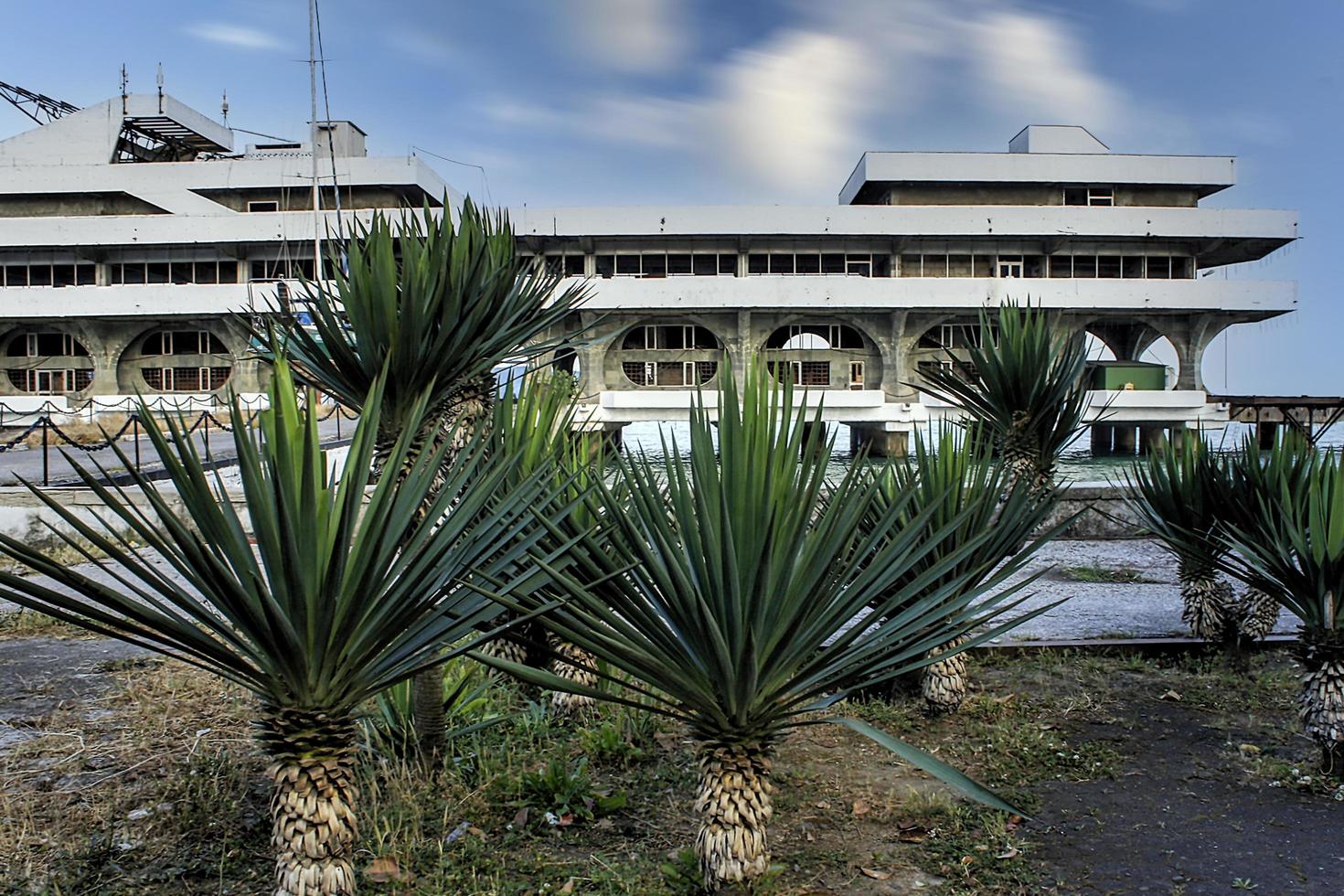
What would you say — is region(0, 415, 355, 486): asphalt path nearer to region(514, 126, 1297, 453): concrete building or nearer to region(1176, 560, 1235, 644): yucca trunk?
region(1176, 560, 1235, 644): yucca trunk

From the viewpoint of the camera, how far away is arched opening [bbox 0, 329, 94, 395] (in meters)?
38.5

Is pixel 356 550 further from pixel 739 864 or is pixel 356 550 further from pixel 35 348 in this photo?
pixel 35 348

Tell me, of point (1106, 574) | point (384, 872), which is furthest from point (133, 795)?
point (1106, 574)

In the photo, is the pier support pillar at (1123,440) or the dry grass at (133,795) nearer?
the dry grass at (133,795)

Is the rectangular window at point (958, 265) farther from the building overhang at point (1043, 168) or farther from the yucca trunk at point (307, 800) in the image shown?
the yucca trunk at point (307, 800)

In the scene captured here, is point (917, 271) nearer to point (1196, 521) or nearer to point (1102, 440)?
point (1102, 440)

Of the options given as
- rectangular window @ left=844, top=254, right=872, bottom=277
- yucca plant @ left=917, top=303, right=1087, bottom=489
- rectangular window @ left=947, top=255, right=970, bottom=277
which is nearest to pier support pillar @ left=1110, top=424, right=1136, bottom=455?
rectangular window @ left=947, top=255, right=970, bottom=277

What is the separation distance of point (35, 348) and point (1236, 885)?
45.8 meters

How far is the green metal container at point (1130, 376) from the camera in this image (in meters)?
33.2

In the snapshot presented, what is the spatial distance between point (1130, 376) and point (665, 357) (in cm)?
1679

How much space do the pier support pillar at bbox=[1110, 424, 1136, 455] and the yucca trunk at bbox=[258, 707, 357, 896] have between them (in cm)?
3959

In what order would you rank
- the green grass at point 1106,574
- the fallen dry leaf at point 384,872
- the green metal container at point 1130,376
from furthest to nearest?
the green metal container at point 1130,376 < the green grass at point 1106,574 < the fallen dry leaf at point 384,872

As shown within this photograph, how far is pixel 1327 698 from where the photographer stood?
3588mm

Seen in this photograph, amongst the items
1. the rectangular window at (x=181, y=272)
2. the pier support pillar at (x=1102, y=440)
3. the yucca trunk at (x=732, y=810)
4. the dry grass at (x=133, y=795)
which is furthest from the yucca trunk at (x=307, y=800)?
the pier support pillar at (x=1102, y=440)
